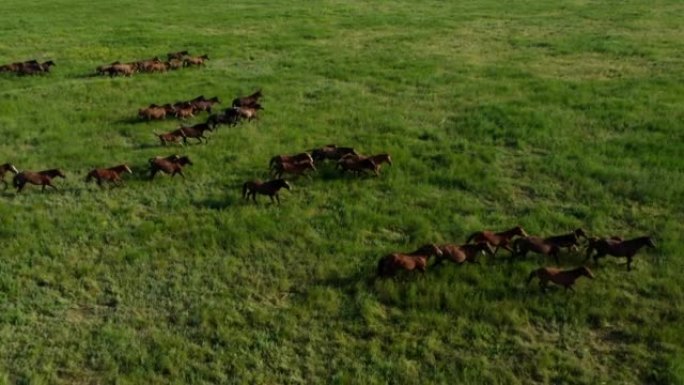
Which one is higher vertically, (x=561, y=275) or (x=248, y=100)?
(x=248, y=100)

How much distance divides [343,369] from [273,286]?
2.18 metres

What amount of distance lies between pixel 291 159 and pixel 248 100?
514 cm

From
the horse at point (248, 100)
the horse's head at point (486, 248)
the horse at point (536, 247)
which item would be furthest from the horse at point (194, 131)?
the horse at point (536, 247)

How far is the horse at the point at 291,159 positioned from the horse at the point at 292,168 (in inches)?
3.9

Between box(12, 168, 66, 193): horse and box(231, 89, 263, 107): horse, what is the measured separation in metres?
5.63

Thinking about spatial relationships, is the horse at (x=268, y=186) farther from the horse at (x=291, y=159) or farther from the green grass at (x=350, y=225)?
the horse at (x=291, y=159)

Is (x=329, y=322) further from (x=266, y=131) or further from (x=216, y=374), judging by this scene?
(x=266, y=131)

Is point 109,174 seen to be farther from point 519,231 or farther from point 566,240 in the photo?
point 566,240

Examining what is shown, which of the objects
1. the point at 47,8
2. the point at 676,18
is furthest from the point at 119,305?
the point at 47,8

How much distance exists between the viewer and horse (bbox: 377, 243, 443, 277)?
33.7 ft

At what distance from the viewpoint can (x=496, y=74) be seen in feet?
73.6

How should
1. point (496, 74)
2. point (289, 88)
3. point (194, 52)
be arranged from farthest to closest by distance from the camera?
point (194, 52)
point (496, 74)
point (289, 88)

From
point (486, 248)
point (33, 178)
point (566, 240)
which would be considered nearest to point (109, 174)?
point (33, 178)

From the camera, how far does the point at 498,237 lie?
11.0 metres
